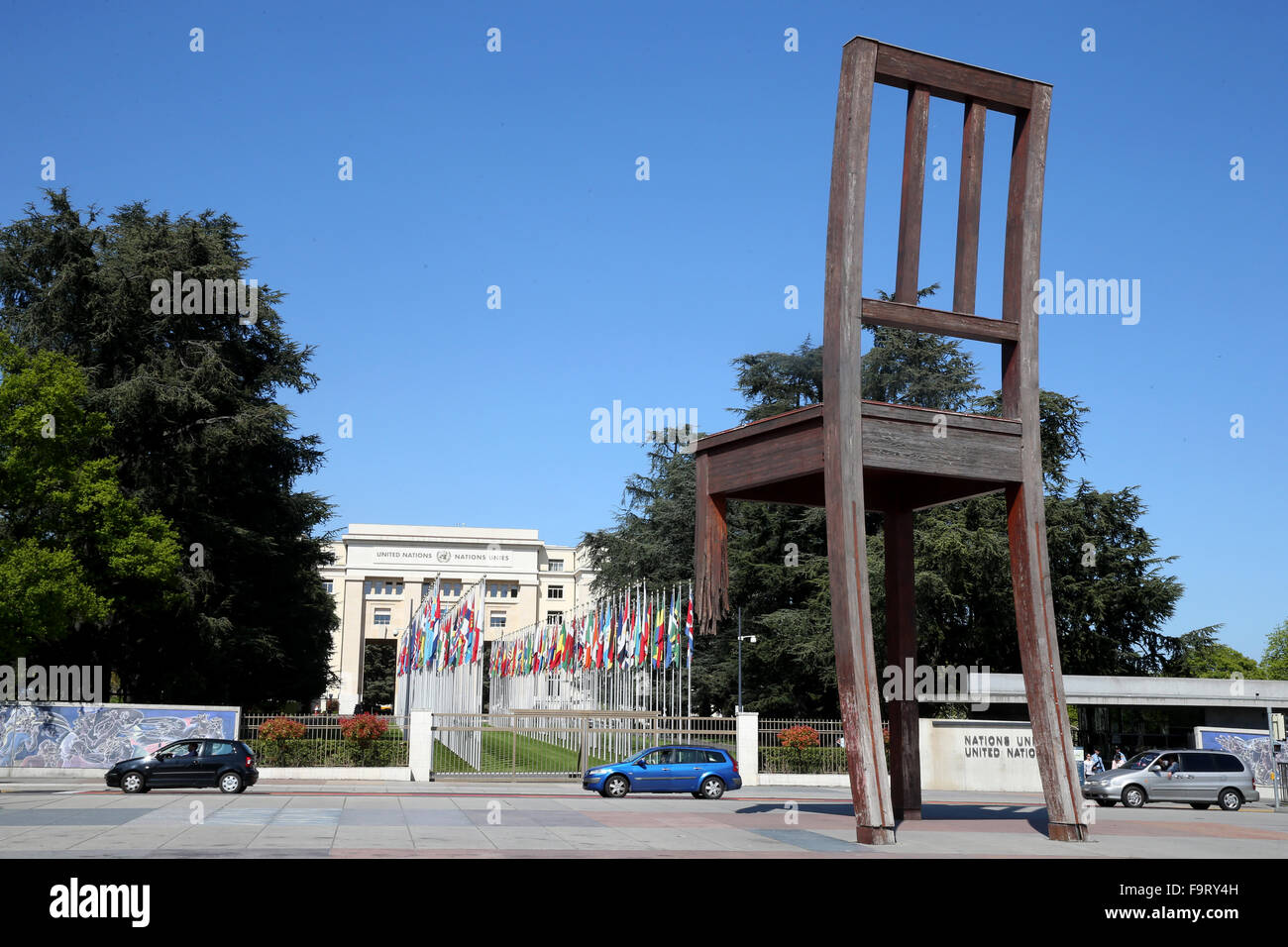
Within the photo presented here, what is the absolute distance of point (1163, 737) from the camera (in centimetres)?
4088

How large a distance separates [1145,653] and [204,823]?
4127 centimetres

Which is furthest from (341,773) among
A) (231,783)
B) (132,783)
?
(132,783)

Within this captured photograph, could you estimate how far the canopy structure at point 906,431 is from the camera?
16859 mm

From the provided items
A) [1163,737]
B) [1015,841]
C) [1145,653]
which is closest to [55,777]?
[1015,841]

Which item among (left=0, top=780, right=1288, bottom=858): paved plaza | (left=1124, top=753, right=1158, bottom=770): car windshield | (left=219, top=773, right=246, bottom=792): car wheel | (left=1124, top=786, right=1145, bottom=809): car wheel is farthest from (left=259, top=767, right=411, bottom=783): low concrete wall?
(left=1124, top=753, right=1158, bottom=770): car windshield

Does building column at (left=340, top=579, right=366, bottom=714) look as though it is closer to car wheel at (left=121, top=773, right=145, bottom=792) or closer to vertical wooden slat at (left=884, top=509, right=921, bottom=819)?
car wheel at (left=121, top=773, right=145, bottom=792)

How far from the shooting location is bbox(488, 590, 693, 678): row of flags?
38.6 metres

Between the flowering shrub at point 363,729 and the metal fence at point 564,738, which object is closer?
the flowering shrub at point 363,729

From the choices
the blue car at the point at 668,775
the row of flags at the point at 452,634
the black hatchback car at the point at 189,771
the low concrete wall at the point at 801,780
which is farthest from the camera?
the row of flags at the point at 452,634

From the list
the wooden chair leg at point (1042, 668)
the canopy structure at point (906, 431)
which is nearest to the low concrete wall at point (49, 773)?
the canopy structure at point (906, 431)

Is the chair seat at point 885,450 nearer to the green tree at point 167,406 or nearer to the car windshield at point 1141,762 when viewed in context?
the car windshield at point 1141,762

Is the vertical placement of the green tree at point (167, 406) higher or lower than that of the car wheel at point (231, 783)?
higher

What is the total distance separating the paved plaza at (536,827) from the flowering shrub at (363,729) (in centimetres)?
350

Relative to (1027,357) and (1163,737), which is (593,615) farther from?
(1027,357)
